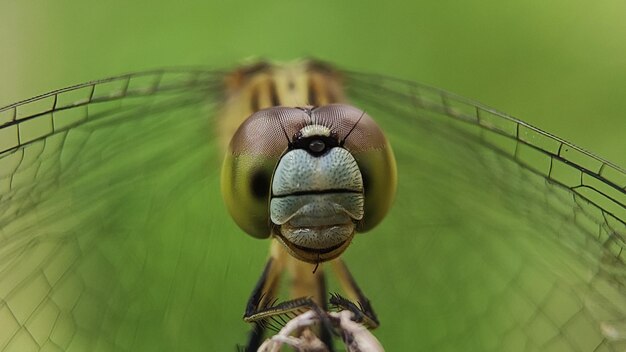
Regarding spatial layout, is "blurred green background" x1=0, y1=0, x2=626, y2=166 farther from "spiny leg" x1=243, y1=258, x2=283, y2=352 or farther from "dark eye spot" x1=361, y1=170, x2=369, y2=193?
"dark eye spot" x1=361, y1=170, x2=369, y2=193

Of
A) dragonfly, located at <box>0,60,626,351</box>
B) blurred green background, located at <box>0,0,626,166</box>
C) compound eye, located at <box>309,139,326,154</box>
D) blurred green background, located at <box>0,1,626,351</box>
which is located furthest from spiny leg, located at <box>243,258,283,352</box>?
blurred green background, located at <box>0,0,626,166</box>

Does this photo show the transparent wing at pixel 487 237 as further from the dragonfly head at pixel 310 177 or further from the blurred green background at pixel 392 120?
the dragonfly head at pixel 310 177

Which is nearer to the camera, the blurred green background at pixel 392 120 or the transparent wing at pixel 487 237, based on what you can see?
the transparent wing at pixel 487 237

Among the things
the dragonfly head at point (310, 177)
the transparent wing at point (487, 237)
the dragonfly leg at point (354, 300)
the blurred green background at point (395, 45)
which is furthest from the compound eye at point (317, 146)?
the blurred green background at point (395, 45)

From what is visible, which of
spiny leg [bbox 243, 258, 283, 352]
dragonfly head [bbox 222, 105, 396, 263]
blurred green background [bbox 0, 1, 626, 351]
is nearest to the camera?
dragonfly head [bbox 222, 105, 396, 263]

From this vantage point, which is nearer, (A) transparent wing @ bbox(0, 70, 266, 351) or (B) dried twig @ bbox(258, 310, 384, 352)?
(B) dried twig @ bbox(258, 310, 384, 352)

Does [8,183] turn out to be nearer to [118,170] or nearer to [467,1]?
[118,170]

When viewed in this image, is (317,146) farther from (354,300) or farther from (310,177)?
(354,300)

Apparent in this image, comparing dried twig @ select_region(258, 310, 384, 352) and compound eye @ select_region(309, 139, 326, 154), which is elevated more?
compound eye @ select_region(309, 139, 326, 154)

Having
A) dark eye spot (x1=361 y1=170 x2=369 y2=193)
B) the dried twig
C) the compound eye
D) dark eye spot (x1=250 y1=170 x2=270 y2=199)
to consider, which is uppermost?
the compound eye

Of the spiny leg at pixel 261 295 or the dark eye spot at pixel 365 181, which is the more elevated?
the dark eye spot at pixel 365 181
